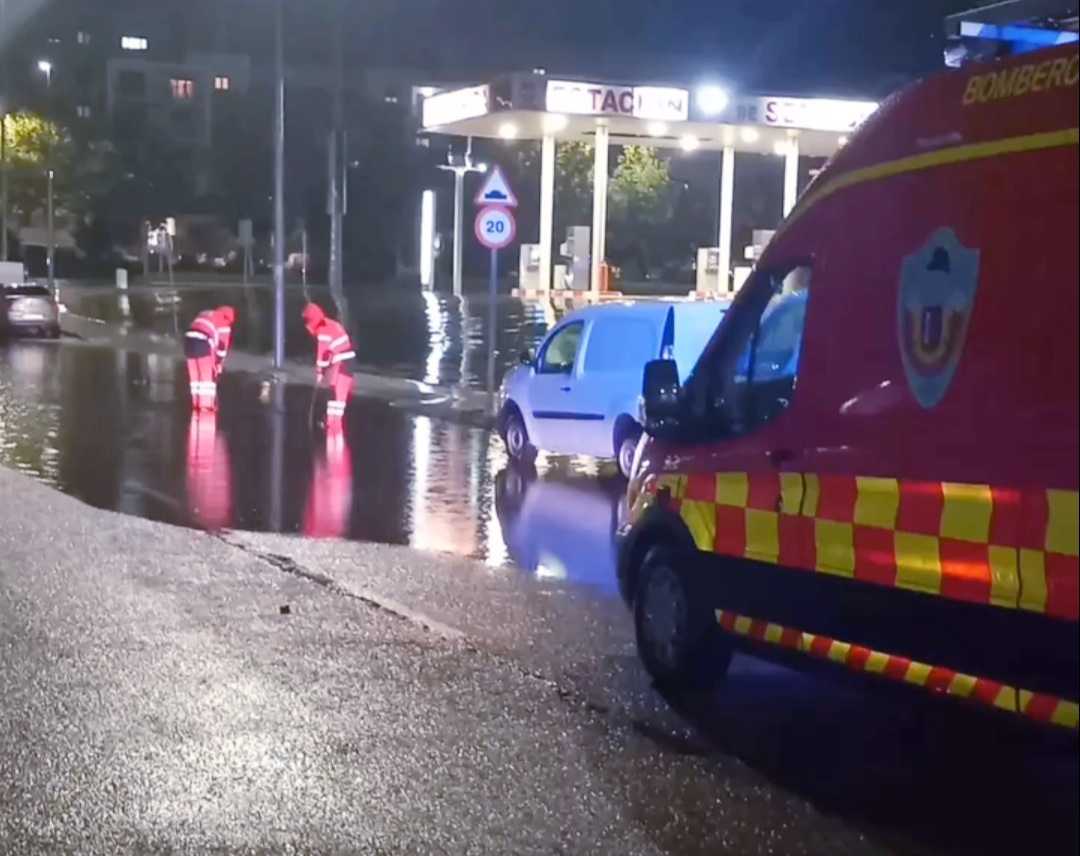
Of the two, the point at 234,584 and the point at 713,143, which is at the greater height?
the point at 713,143

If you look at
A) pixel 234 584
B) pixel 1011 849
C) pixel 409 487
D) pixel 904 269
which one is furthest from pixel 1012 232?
pixel 409 487

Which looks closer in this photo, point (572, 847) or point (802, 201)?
point (572, 847)

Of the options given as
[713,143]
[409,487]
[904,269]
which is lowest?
[409,487]

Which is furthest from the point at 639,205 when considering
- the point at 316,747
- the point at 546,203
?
the point at 316,747

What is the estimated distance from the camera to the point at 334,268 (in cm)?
5044

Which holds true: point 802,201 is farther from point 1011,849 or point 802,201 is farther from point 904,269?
point 1011,849

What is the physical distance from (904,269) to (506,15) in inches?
3493

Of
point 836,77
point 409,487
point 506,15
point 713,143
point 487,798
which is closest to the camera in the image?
point 487,798

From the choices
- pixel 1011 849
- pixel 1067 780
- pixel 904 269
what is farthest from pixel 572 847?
pixel 904 269

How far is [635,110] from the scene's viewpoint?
35.6 m

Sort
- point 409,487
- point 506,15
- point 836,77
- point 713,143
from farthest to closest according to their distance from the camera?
point 506,15
point 836,77
point 713,143
point 409,487

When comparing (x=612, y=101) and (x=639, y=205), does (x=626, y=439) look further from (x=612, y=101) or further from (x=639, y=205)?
(x=639, y=205)

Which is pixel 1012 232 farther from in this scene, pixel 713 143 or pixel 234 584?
pixel 713 143

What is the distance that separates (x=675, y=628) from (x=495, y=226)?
1224cm
